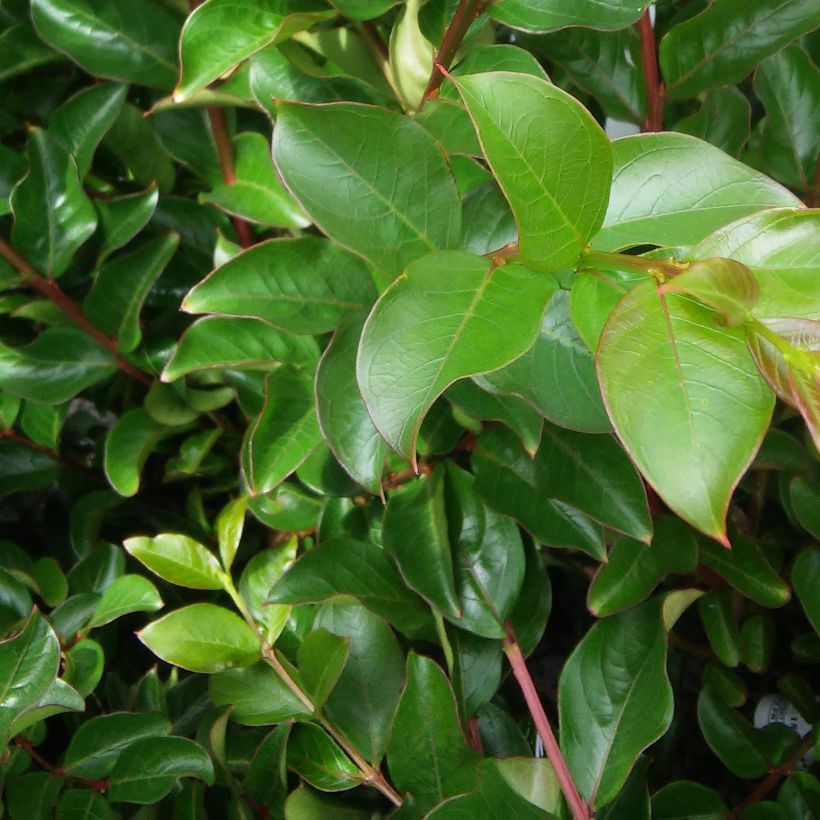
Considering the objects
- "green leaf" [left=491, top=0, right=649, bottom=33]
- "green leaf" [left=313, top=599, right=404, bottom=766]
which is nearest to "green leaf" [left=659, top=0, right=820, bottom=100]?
"green leaf" [left=491, top=0, right=649, bottom=33]

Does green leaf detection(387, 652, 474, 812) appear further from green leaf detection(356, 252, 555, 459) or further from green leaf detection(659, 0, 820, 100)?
green leaf detection(659, 0, 820, 100)

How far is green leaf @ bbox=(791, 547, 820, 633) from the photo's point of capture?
0.69m

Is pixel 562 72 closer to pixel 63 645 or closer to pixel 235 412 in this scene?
pixel 235 412

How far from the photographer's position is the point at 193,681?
29.5 inches

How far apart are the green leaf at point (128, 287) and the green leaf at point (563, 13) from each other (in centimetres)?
31

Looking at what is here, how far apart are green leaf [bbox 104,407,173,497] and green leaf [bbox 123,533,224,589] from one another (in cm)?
6

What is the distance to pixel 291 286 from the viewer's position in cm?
57

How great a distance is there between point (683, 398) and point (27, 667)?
435 millimetres

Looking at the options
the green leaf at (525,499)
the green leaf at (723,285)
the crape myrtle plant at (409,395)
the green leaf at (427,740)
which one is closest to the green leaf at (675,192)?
the crape myrtle plant at (409,395)

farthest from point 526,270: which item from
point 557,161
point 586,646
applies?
point 586,646

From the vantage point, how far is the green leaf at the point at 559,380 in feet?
1.66

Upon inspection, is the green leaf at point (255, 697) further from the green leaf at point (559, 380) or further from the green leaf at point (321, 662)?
the green leaf at point (559, 380)

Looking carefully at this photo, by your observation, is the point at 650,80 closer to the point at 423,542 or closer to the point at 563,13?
the point at 563,13

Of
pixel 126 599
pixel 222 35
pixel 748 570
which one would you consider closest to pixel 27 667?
pixel 126 599
